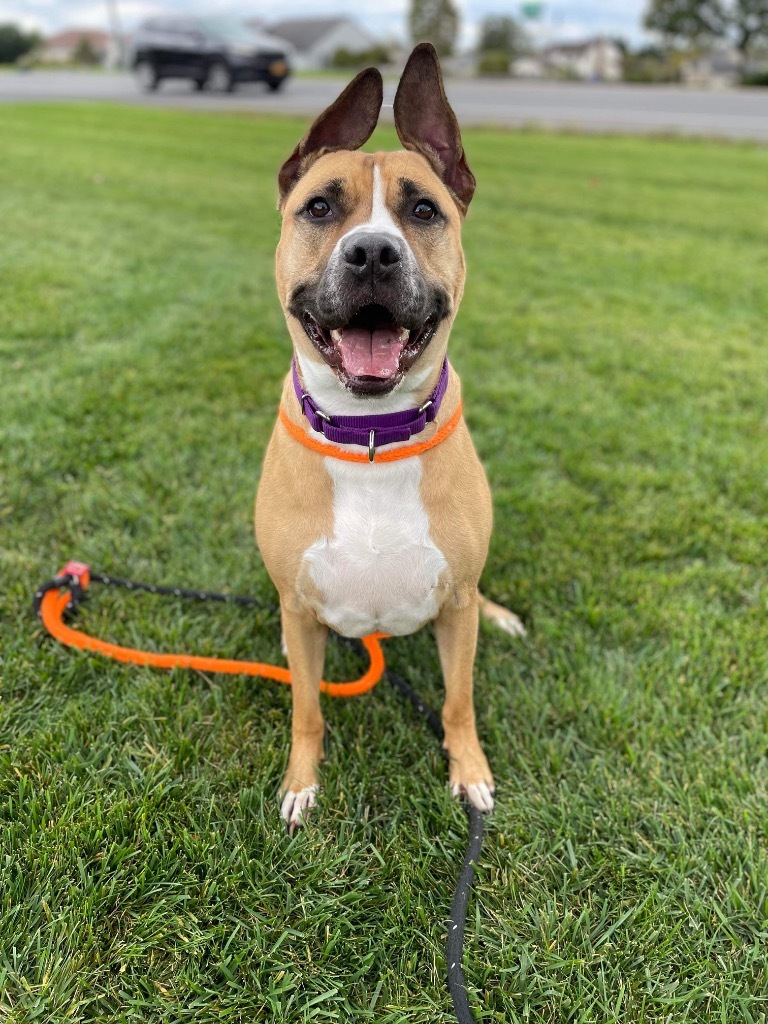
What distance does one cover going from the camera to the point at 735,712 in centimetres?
256

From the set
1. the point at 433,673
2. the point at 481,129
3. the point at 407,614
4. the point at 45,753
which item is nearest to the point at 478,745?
the point at 433,673

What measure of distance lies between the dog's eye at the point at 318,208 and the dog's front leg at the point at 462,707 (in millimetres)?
1200

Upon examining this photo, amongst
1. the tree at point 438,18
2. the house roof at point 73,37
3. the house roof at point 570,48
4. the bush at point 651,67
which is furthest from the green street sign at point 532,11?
the house roof at point 73,37

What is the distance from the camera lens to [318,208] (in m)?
2.09

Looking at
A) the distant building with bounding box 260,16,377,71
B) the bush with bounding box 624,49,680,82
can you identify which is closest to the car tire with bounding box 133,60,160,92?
the bush with bounding box 624,49,680,82

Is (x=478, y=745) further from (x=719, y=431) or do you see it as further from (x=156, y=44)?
(x=156, y=44)

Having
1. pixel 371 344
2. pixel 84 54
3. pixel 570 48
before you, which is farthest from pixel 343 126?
pixel 570 48

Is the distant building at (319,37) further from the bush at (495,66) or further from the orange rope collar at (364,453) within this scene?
the orange rope collar at (364,453)

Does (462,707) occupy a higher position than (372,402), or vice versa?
(372,402)

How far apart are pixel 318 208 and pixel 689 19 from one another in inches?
2699

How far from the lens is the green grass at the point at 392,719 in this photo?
5.95 feet

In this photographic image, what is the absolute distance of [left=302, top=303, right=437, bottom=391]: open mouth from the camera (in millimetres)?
1905

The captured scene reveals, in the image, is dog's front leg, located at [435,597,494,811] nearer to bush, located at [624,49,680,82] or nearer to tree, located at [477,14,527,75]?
bush, located at [624,49,680,82]

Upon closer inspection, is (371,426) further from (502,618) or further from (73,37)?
(73,37)
